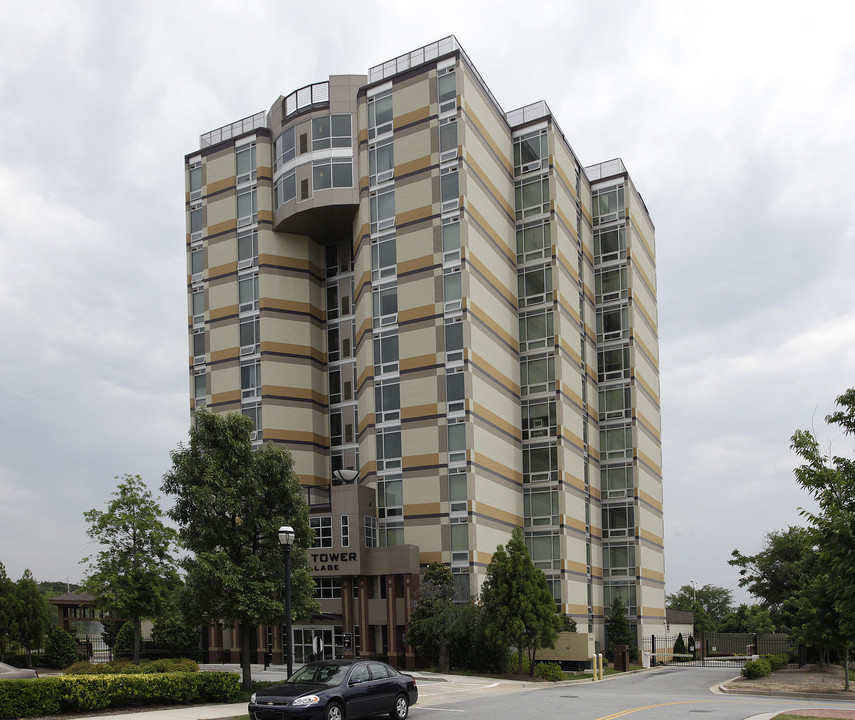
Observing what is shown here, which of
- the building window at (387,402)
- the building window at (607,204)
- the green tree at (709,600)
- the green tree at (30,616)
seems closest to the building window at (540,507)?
the building window at (387,402)

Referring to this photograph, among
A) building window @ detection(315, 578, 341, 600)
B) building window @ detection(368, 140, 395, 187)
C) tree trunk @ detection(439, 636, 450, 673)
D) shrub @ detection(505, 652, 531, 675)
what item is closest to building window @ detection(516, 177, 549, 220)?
building window @ detection(368, 140, 395, 187)

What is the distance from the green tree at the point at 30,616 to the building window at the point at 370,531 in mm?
17796

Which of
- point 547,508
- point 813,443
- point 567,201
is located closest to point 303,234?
point 567,201

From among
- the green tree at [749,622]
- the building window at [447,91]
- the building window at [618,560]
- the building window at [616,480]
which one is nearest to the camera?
the building window at [447,91]

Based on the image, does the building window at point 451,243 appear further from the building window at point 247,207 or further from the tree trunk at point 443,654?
the tree trunk at point 443,654

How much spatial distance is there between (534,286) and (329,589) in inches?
953

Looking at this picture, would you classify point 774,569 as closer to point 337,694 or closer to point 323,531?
point 323,531

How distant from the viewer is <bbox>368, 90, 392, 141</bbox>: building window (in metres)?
56.0

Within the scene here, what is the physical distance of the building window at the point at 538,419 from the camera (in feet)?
187

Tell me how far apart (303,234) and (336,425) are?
44.2 feet

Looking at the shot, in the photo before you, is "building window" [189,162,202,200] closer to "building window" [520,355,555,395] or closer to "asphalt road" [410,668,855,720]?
"building window" [520,355,555,395]

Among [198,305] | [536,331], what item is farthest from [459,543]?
[198,305]

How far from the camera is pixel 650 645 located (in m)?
64.4

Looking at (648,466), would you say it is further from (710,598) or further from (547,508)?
(710,598)
